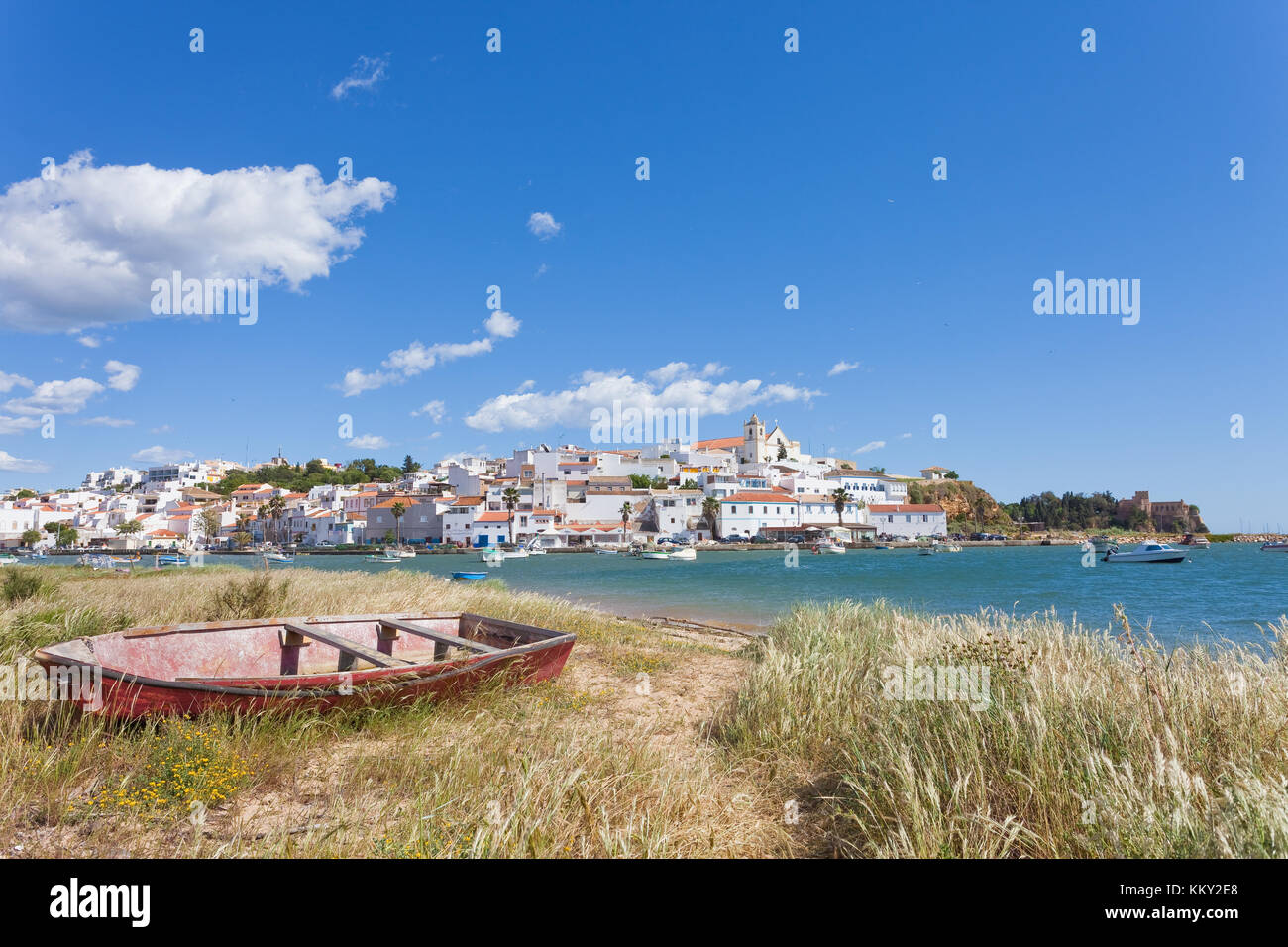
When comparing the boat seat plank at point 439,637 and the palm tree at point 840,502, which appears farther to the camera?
the palm tree at point 840,502

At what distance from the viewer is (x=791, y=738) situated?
18.8ft

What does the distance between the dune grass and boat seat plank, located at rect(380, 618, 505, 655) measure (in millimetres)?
882

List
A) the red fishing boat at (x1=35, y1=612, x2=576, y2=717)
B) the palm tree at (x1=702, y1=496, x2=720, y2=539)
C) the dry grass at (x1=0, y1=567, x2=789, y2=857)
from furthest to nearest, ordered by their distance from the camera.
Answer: the palm tree at (x1=702, y1=496, x2=720, y2=539) < the red fishing boat at (x1=35, y1=612, x2=576, y2=717) < the dry grass at (x1=0, y1=567, x2=789, y2=857)

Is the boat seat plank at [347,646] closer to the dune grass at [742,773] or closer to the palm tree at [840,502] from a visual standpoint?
the dune grass at [742,773]

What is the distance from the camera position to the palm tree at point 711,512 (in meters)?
88.8

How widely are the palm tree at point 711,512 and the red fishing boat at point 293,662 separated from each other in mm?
79586

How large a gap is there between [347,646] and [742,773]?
4.68 metres

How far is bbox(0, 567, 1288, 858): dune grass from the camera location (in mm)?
3424

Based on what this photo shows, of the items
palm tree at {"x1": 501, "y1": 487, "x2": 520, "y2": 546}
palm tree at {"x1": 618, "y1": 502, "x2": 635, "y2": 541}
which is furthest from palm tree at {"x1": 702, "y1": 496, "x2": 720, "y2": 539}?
palm tree at {"x1": 501, "y1": 487, "x2": 520, "y2": 546}

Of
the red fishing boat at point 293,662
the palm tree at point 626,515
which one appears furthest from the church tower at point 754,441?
the red fishing boat at point 293,662

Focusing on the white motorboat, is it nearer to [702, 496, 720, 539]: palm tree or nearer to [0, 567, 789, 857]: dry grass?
[702, 496, 720, 539]: palm tree

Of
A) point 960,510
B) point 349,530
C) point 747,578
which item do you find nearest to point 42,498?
point 349,530

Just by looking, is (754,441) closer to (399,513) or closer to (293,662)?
(399,513)

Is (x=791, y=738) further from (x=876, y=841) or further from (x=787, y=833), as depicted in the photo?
(x=876, y=841)
